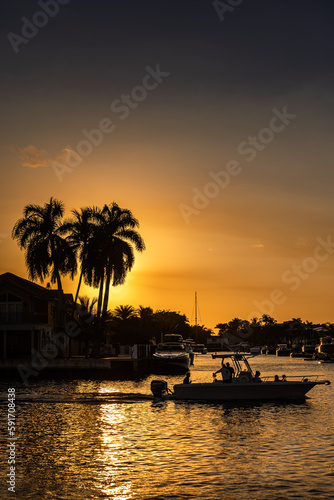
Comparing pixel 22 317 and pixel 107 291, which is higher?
pixel 107 291

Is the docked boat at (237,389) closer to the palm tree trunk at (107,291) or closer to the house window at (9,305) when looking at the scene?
the palm tree trunk at (107,291)

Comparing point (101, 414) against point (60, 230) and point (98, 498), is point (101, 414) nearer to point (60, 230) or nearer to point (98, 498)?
point (98, 498)

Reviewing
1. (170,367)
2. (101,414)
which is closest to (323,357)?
(170,367)

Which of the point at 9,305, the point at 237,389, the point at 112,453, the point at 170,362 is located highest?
the point at 9,305

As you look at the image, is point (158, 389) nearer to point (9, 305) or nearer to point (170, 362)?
point (170, 362)

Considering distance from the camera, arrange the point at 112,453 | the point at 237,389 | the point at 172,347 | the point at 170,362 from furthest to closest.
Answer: the point at 172,347 < the point at 170,362 < the point at 237,389 < the point at 112,453

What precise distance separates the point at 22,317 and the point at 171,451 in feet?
176

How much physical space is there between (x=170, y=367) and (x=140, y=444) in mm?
47840

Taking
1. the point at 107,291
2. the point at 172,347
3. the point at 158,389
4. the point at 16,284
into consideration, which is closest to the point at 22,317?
the point at 16,284

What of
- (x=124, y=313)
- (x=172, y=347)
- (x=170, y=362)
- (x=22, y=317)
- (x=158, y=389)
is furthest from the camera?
(x=124, y=313)

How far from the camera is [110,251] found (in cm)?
7819

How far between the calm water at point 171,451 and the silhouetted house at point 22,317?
1310 inches

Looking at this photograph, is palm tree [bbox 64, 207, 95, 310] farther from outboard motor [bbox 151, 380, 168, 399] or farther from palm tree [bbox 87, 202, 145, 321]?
outboard motor [bbox 151, 380, 168, 399]

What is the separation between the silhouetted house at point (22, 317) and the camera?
2950 inches
